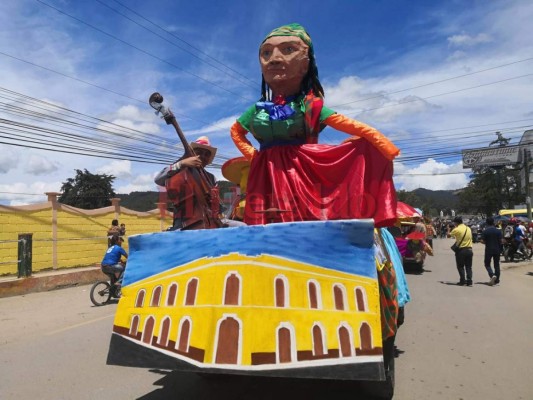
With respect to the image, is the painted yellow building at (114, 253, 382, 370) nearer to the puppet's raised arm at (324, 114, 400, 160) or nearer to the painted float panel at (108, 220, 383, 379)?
the painted float panel at (108, 220, 383, 379)

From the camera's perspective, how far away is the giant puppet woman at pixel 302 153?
3.31 m

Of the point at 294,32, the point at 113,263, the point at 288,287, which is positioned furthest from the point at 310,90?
the point at 113,263

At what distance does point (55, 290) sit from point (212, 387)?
851 cm

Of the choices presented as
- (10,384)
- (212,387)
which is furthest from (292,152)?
(10,384)

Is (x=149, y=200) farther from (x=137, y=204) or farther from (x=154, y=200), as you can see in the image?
(x=137, y=204)

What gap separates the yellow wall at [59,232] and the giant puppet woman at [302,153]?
903 centimetres

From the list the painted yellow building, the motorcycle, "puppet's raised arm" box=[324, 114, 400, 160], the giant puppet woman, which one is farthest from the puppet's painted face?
the motorcycle

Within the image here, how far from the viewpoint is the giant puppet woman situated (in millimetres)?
3314

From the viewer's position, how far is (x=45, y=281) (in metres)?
10.6

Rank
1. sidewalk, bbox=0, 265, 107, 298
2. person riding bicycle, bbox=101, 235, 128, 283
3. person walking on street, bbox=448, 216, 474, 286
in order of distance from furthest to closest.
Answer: sidewalk, bbox=0, 265, 107, 298 < person walking on street, bbox=448, 216, 474, 286 < person riding bicycle, bbox=101, 235, 128, 283

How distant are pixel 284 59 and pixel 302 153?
86 cm

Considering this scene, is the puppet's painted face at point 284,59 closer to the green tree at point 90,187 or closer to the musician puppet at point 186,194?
the musician puppet at point 186,194

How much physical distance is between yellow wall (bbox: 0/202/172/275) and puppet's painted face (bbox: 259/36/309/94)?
929 cm

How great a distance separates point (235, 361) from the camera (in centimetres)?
243
